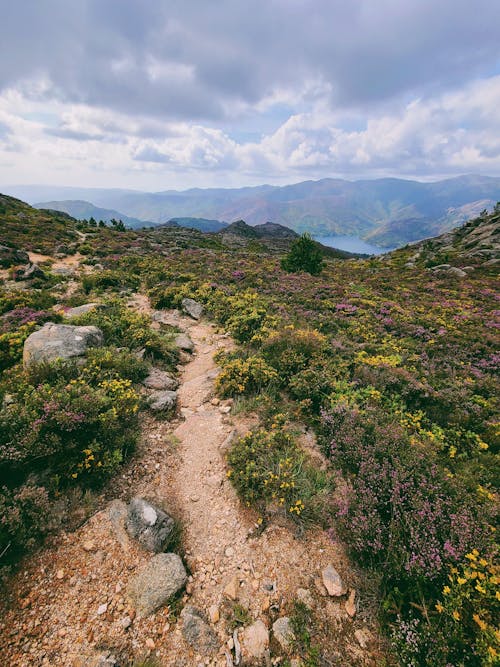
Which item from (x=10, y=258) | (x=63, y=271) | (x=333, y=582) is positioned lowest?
(x=333, y=582)

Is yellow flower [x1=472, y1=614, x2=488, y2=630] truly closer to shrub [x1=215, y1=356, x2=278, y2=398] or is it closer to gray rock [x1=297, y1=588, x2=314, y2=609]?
gray rock [x1=297, y1=588, x2=314, y2=609]

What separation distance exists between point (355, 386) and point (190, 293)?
11.1m

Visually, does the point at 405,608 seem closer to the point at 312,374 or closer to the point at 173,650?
the point at 173,650

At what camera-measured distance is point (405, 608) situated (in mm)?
3729

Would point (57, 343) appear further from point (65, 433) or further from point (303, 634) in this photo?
point (303, 634)

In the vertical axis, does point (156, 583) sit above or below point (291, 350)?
below

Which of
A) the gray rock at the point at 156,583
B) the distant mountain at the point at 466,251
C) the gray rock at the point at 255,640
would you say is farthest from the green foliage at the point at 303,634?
the distant mountain at the point at 466,251

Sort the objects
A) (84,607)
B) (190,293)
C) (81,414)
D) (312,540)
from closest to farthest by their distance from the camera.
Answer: (84,607) < (312,540) < (81,414) < (190,293)

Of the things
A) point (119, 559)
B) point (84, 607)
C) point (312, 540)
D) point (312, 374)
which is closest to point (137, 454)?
point (119, 559)

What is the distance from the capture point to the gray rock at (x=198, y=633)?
343 centimetres

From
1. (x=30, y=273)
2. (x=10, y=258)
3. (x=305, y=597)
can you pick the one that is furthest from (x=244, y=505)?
(x=10, y=258)

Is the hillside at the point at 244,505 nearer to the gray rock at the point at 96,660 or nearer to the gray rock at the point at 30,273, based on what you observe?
the gray rock at the point at 96,660

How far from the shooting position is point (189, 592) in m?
3.97

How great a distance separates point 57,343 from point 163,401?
3.36 meters
